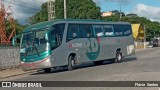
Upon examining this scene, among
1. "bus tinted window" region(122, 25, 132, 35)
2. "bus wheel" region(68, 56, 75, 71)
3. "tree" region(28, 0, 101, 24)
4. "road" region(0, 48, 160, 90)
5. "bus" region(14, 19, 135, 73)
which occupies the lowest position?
"road" region(0, 48, 160, 90)

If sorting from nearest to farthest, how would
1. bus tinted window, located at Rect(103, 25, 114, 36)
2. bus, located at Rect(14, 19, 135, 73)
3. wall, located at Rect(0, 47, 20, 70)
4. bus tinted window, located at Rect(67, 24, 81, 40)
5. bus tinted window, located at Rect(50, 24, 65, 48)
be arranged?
bus, located at Rect(14, 19, 135, 73) → bus tinted window, located at Rect(50, 24, 65, 48) → bus tinted window, located at Rect(67, 24, 81, 40) → wall, located at Rect(0, 47, 20, 70) → bus tinted window, located at Rect(103, 25, 114, 36)

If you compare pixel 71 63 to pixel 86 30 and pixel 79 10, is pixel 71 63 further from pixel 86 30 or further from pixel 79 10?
pixel 79 10

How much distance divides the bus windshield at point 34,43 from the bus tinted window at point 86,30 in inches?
151

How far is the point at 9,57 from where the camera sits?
25984mm

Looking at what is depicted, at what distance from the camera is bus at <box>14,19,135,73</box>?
21.5 meters

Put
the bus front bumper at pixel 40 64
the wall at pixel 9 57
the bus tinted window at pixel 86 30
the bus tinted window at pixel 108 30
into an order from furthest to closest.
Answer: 1. the bus tinted window at pixel 108 30
2. the wall at pixel 9 57
3. the bus tinted window at pixel 86 30
4. the bus front bumper at pixel 40 64

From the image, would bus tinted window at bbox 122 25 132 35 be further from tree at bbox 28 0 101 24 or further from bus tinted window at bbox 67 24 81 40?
tree at bbox 28 0 101 24

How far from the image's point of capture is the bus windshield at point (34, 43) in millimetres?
21484

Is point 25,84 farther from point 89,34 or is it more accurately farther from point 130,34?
point 130,34

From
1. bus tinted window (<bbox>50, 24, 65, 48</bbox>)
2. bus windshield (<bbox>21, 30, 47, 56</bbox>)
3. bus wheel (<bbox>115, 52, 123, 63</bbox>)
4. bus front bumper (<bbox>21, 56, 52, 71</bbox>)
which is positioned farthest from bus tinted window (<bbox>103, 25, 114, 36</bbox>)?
bus front bumper (<bbox>21, 56, 52, 71</bbox>)

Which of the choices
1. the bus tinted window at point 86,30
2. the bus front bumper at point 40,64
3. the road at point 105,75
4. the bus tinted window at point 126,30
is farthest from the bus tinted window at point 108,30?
the bus front bumper at point 40,64

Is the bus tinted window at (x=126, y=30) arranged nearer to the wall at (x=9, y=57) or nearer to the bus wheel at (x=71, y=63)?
the bus wheel at (x=71, y=63)

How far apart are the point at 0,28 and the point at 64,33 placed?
98.8ft

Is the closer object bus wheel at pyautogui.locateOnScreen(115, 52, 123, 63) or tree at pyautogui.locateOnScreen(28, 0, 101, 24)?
bus wheel at pyautogui.locateOnScreen(115, 52, 123, 63)
